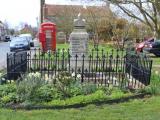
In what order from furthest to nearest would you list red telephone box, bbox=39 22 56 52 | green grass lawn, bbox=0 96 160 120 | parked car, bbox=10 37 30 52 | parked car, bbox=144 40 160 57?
parked car, bbox=10 37 30 52 → parked car, bbox=144 40 160 57 → red telephone box, bbox=39 22 56 52 → green grass lawn, bbox=0 96 160 120

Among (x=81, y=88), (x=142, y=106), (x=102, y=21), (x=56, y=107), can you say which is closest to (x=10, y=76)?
(x=81, y=88)

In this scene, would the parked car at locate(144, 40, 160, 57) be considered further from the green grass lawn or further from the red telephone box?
the green grass lawn

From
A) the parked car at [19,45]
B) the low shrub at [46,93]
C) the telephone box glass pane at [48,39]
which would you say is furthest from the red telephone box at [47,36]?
the low shrub at [46,93]

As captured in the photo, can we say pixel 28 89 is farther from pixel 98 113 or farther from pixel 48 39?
pixel 48 39

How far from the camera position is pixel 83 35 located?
16688 millimetres

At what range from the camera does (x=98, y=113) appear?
855 centimetres

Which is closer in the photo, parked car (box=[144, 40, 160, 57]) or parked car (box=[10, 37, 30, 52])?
parked car (box=[144, 40, 160, 57])

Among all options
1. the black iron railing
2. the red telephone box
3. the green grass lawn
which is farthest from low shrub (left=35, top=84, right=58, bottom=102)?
the red telephone box

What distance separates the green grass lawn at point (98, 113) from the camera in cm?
816

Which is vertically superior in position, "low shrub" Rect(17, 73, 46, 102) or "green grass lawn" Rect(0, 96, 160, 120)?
"low shrub" Rect(17, 73, 46, 102)

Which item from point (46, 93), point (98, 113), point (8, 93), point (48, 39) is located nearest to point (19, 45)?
point (48, 39)

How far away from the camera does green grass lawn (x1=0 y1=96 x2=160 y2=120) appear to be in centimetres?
816

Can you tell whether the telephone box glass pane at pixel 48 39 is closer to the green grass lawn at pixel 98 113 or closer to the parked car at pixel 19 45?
the parked car at pixel 19 45

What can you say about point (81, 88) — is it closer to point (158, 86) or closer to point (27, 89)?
point (27, 89)
